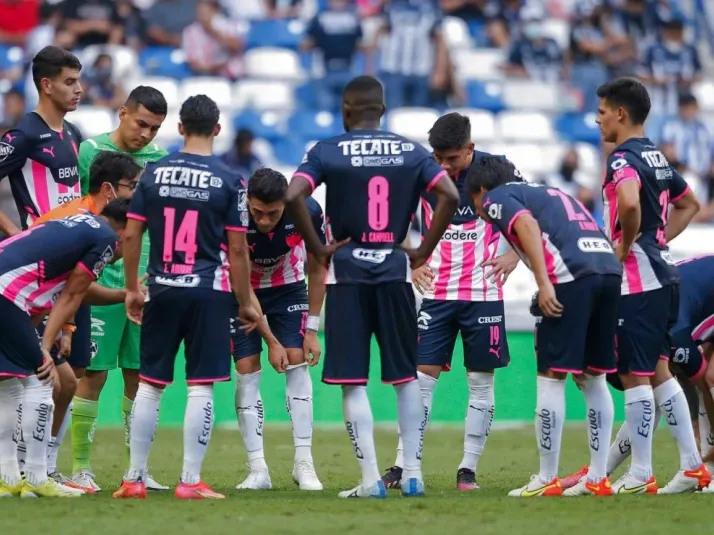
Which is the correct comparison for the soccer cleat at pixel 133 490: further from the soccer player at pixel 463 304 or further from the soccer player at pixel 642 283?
the soccer player at pixel 642 283

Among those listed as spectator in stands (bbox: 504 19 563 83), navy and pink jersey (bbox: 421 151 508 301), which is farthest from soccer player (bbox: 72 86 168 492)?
spectator in stands (bbox: 504 19 563 83)

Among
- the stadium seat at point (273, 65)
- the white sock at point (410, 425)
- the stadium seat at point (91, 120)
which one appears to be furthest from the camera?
the stadium seat at point (273, 65)

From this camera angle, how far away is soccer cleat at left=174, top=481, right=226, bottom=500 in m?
7.81

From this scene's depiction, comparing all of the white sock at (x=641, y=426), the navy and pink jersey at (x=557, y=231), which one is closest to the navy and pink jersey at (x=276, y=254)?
the navy and pink jersey at (x=557, y=231)

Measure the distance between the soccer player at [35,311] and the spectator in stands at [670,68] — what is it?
15.1m

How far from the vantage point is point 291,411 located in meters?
9.05

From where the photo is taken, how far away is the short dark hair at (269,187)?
28.3 feet

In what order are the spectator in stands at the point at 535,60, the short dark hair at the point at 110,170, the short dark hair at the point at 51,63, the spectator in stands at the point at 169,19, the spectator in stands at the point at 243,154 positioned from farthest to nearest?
the spectator in stands at the point at 535,60, the spectator in stands at the point at 169,19, the spectator in stands at the point at 243,154, the short dark hair at the point at 51,63, the short dark hair at the point at 110,170

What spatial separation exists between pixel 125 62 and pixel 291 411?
435 inches

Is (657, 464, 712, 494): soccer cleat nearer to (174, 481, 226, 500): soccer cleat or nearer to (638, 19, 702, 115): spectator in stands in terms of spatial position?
(174, 481, 226, 500): soccer cleat

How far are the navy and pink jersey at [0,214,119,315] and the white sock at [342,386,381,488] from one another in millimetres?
1707

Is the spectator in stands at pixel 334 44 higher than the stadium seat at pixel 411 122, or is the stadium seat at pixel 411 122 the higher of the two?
the spectator in stands at pixel 334 44

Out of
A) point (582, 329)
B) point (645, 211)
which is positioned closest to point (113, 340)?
point (582, 329)

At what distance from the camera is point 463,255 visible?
9273mm
